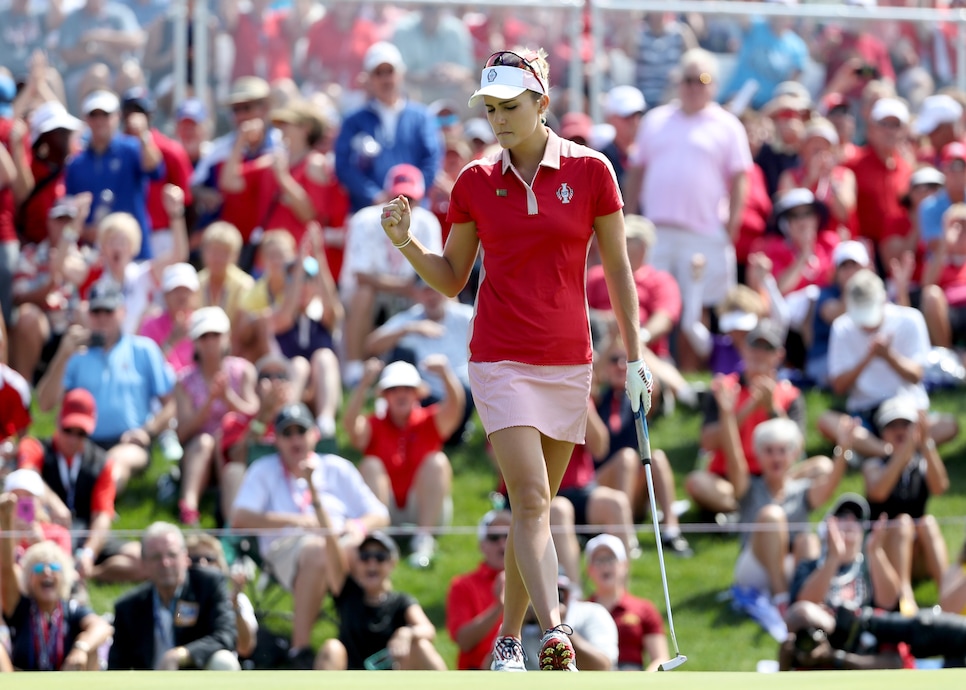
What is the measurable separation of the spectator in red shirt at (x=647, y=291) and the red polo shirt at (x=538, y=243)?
215 inches

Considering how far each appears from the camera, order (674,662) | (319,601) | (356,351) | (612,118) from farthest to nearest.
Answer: (612,118)
(356,351)
(319,601)
(674,662)

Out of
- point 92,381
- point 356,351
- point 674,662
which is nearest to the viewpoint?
point 674,662

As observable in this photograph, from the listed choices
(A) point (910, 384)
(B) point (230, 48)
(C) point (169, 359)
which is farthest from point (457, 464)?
(B) point (230, 48)

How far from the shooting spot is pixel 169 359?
11703 mm

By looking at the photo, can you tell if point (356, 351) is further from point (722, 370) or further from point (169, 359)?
point (722, 370)

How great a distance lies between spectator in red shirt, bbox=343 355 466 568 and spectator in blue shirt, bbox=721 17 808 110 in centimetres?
479

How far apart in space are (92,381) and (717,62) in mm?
5984

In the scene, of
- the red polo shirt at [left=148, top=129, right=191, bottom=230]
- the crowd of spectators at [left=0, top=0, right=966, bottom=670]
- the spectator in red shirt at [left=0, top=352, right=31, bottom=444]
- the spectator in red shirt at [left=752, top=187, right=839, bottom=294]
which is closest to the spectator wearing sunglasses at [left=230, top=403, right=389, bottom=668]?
the crowd of spectators at [left=0, top=0, right=966, bottom=670]

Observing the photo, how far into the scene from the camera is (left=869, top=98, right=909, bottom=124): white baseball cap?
13781mm

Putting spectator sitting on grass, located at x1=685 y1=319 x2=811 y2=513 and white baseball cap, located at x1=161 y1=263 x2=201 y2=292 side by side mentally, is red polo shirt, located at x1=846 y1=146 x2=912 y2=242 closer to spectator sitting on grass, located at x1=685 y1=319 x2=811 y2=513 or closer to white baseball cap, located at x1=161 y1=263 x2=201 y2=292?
spectator sitting on grass, located at x1=685 y1=319 x2=811 y2=513

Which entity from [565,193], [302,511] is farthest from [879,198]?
[565,193]

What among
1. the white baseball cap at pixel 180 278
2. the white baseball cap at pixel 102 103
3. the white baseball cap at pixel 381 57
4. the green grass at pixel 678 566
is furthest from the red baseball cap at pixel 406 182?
the white baseball cap at pixel 102 103

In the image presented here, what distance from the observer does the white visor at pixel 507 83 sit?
602cm

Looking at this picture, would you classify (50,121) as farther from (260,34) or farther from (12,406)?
(12,406)
